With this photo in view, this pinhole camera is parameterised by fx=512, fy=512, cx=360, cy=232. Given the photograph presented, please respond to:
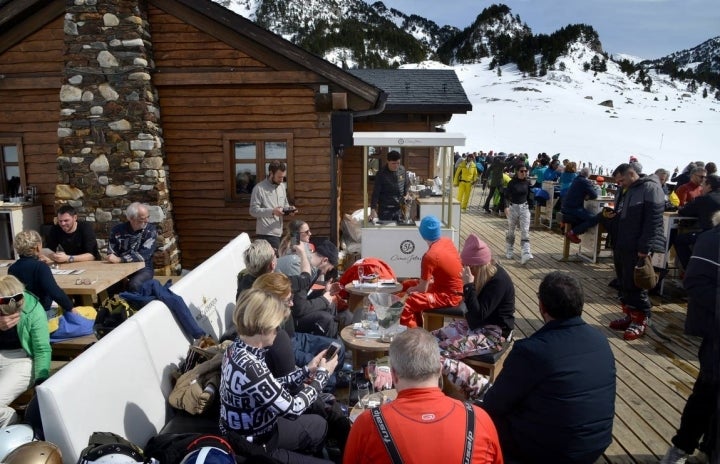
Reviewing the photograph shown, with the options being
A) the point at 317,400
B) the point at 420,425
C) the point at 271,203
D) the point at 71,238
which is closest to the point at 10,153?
the point at 71,238

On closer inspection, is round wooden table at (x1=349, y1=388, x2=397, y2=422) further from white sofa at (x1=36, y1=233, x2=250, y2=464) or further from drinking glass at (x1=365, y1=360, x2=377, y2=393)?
white sofa at (x1=36, y1=233, x2=250, y2=464)

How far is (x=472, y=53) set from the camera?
123 meters

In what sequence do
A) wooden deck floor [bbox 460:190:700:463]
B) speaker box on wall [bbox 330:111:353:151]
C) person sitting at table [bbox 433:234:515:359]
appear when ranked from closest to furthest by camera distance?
wooden deck floor [bbox 460:190:700:463] → person sitting at table [bbox 433:234:515:359] → speaker box on wall [bbox 330:111:353:151]

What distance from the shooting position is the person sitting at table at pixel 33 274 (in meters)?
4.19

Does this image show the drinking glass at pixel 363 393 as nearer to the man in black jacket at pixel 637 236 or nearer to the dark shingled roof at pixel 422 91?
the man in black jacket at pixel 637 236

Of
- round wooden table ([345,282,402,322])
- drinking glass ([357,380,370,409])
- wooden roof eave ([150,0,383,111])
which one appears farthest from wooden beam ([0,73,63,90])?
drinking glass ([357,380,370,409])

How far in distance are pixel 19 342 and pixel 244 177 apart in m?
4.85

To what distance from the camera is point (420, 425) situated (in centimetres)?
179

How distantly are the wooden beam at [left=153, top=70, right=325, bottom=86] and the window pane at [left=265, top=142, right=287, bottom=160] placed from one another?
2.95ft

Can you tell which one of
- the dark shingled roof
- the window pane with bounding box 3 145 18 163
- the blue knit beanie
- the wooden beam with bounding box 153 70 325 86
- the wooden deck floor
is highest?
the dark shingled roof

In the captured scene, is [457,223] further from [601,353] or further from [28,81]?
[28,81]

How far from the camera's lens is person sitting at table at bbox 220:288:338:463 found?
2570 mm

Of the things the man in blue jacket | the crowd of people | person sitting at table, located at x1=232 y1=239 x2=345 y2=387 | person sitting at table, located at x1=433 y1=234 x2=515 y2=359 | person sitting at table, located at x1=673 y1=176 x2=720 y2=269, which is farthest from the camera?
person sitting at table, located at x1=673 y1=176 x2=720 y2=269

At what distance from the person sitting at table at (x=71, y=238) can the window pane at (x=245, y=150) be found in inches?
101
